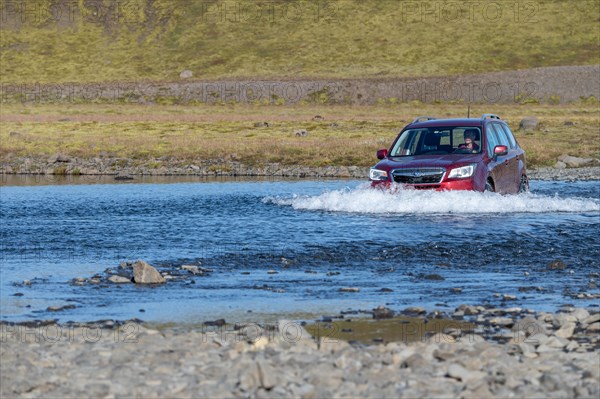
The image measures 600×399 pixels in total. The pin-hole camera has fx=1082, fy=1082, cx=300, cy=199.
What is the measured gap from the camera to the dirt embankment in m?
100

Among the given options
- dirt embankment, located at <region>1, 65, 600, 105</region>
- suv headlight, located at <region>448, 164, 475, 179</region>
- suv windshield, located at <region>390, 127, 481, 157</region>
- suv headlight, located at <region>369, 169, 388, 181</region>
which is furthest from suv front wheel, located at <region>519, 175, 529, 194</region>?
dirt embankment, located at <region>1, 65, 600, 105</region>

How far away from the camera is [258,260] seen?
15898 millimetres

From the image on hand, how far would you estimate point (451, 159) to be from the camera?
861 inches

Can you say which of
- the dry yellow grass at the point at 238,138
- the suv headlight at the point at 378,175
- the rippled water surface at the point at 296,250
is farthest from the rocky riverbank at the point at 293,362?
the dry yellow grass at the point at 238,138

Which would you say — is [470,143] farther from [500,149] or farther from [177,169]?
[177,169]

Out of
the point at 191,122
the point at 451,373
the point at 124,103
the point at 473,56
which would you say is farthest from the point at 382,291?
the point at 473,56

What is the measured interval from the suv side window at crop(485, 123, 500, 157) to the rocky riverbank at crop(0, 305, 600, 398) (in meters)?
11.9

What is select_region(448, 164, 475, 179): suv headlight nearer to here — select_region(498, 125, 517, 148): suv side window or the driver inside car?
the driver inside car

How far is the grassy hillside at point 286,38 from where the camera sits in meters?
134

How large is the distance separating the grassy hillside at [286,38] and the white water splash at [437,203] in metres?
99.6

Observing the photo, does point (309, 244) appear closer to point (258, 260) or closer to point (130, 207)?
point (258, 260)

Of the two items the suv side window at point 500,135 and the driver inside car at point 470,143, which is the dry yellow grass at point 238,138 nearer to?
the suv side window at point 500,135

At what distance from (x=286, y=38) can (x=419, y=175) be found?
425ft

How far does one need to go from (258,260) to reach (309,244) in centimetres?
187
